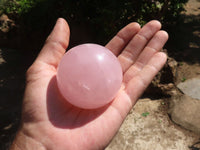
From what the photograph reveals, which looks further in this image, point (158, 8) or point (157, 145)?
point (158, 8)

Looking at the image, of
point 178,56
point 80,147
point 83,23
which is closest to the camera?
point 80,147

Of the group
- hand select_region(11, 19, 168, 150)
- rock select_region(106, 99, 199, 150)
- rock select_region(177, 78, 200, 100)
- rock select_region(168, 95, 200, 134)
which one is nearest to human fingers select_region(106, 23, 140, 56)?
hand select_region(11, 19, 168, 150)

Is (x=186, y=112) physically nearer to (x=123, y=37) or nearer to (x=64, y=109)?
(x=123, y=37)

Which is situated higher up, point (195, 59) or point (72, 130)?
point (72, 130)

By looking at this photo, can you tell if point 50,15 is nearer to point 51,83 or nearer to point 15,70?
point 15,70

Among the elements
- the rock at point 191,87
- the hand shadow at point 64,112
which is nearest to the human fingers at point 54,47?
the hand shadow at point 64,112

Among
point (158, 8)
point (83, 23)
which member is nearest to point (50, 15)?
point (83, 23)

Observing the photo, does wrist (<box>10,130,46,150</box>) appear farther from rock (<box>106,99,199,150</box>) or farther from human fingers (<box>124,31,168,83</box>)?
rock (<box>106,99,199,150</box>)

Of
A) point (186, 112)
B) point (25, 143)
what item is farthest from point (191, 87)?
point (25, 143)
